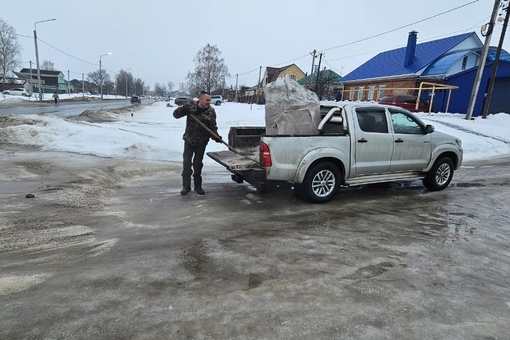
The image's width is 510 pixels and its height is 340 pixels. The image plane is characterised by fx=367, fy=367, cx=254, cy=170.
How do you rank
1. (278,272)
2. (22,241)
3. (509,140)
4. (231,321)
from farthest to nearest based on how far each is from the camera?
1. (509,140)
2. (22,241)
3. (278,272)
4. (231,321)

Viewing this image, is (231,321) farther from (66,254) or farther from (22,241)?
(22,241)

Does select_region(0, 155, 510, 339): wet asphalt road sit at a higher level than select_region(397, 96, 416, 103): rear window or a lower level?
lower

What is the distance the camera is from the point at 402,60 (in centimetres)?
3400

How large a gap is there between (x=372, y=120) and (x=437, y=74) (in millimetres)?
24927

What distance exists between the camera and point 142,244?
171 inches

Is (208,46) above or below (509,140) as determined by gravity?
above

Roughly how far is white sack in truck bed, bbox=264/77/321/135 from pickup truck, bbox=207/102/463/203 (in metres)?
0.24

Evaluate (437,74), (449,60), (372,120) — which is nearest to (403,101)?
(437,74)

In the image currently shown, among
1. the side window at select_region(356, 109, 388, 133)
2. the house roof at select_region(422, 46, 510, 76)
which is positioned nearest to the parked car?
the house roof at select_region(422, 46, 510, 76)

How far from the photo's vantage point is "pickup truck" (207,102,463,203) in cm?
588

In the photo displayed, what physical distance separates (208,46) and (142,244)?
85.9m

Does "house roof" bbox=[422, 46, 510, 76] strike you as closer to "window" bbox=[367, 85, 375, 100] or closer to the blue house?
the blue house

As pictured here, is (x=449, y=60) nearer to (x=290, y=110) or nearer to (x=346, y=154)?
(x=346, y=154)

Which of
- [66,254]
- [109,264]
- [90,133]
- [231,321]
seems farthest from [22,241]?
[90,133]
